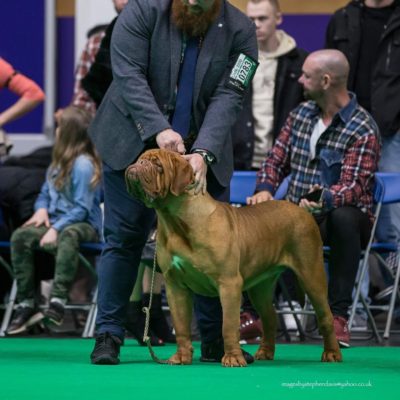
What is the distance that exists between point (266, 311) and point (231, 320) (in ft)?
1.98

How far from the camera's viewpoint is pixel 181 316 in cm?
576

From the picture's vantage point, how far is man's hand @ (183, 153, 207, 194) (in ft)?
18.1

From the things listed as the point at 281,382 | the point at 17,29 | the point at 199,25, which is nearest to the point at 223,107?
the point at 199,25

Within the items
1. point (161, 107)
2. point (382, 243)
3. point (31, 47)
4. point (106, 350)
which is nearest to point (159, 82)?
point (161, 107)

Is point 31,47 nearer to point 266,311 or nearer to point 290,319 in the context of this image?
point 290,319

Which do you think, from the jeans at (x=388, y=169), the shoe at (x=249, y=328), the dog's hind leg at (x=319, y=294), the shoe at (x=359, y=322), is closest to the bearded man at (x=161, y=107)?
the dog's hind leg at (x=319, y=294)

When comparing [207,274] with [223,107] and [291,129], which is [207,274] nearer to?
[223,107]

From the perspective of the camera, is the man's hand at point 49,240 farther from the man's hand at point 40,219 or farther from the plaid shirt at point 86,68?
the plaid shirt at point 86,68

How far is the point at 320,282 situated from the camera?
20.2 ft

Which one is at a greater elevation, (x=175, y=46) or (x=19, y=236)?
(x=175, y=46)

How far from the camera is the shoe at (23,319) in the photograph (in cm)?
834

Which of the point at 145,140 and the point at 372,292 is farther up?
the point at 145,140

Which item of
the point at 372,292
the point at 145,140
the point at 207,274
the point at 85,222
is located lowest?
the point at 372,292

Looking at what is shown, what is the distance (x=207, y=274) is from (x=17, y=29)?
646 cm
